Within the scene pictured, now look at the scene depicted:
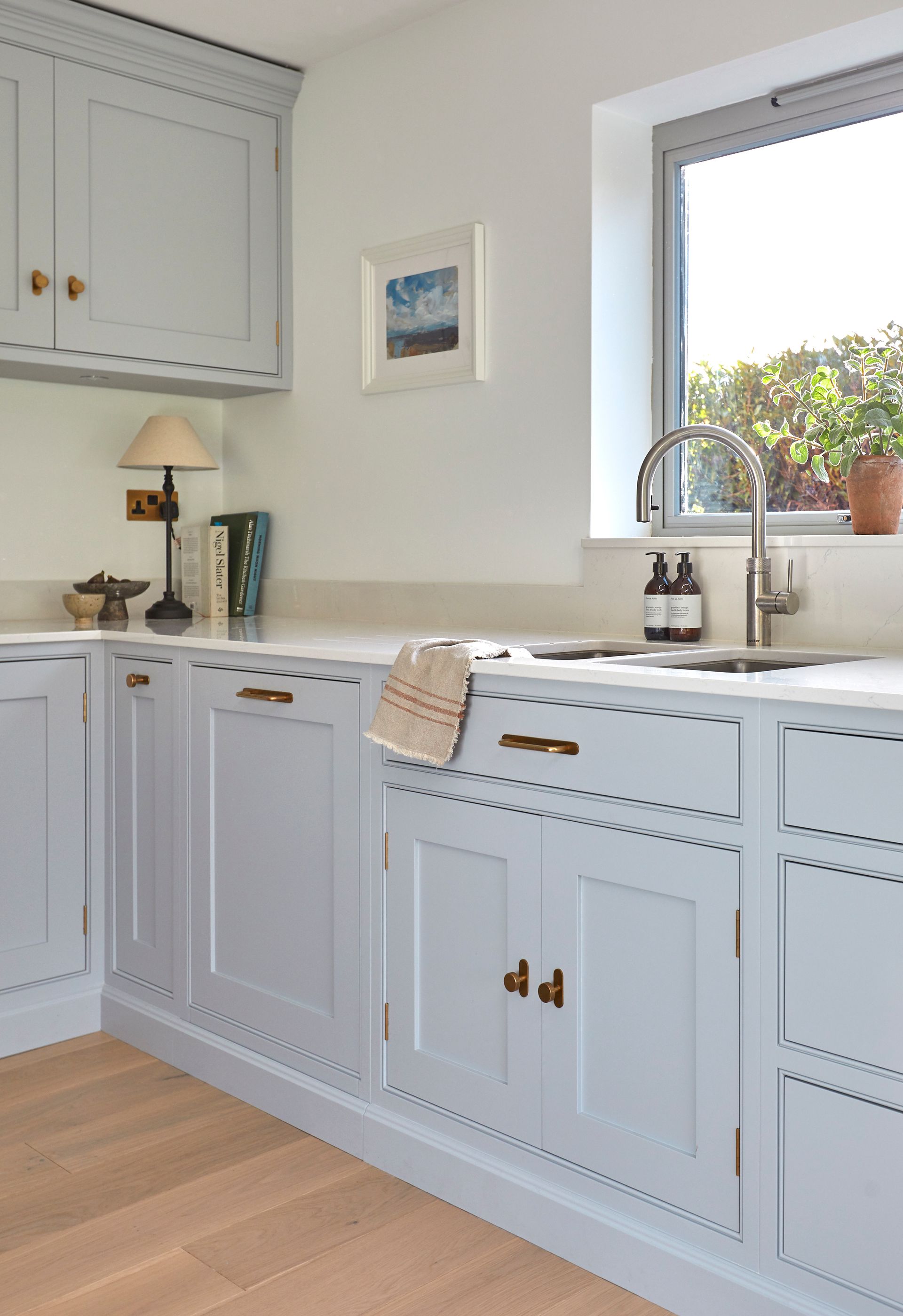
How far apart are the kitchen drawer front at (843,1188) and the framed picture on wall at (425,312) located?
1760mm

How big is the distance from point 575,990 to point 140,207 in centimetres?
217

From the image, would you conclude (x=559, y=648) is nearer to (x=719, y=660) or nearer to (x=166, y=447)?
(x=719, y=660)

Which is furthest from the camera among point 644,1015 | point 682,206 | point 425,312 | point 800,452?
point 425,312

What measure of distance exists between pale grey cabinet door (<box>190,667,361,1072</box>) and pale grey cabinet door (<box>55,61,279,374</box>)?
101 cm

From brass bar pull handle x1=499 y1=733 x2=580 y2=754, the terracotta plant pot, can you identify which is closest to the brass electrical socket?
brass bar pull handle x1=499 y1=733 x2=580 y2=754

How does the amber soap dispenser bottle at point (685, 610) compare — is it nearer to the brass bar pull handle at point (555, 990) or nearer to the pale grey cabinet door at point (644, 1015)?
the pale grey cabinet door at point (644, 1015)

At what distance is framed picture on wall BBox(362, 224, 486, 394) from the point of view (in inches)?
107

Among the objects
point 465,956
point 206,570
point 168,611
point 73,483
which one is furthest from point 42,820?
point 465,956

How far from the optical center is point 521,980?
1.82m

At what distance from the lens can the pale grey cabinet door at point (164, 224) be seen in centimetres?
282

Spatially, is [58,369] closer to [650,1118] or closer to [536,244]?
[536,244]

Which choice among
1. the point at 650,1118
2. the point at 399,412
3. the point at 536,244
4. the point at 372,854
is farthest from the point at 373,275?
the point at 650,1118

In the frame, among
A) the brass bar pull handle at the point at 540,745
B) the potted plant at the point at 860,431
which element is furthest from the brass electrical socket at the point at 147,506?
the brass bar pull handle at the point at 540,745

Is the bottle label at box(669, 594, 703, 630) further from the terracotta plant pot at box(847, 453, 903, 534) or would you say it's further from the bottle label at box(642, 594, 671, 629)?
the terracotta plant pot at box(847, 453, 903, 534)
